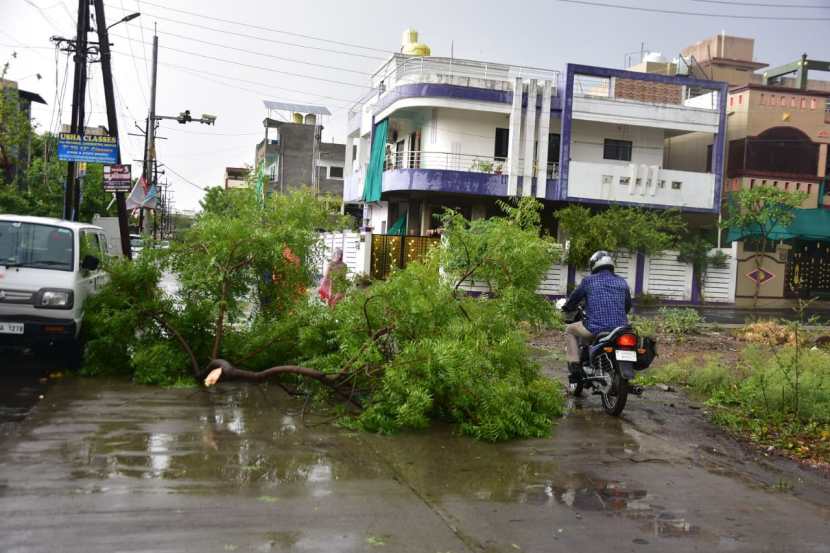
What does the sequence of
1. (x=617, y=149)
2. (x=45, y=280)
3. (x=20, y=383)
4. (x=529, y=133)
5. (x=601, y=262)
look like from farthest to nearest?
1. (x=617, y=149)
2. (x=529, y=133)
3. (x=45, y=280)
4. (x=601, y=262)
5. (x=20, y=383)

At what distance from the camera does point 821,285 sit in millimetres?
33281

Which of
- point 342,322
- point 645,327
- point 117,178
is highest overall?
point 117,178

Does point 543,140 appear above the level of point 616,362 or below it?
above

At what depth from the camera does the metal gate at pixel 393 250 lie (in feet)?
93.1

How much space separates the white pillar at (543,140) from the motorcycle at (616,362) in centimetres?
2127

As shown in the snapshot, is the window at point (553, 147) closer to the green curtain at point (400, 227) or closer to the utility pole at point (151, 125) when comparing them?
the green curtain at point (400, 227)

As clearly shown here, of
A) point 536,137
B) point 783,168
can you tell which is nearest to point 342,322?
point 536,137

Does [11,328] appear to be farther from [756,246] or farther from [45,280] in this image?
[756,246]

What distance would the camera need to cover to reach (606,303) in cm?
859

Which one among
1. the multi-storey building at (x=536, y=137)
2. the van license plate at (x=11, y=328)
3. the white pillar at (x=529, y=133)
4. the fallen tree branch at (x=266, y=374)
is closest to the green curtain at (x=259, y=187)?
the fallen tree branch at (x=266, y=374)

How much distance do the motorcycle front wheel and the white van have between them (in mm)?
6205

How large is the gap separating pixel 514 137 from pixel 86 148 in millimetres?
16049

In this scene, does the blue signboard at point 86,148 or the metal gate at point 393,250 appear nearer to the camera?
the blue signboard at point 86,148

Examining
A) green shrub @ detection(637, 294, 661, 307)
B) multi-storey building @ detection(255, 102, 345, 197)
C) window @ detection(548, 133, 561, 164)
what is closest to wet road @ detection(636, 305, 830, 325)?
green shrub @ detection(637, 294, 661, 307)
